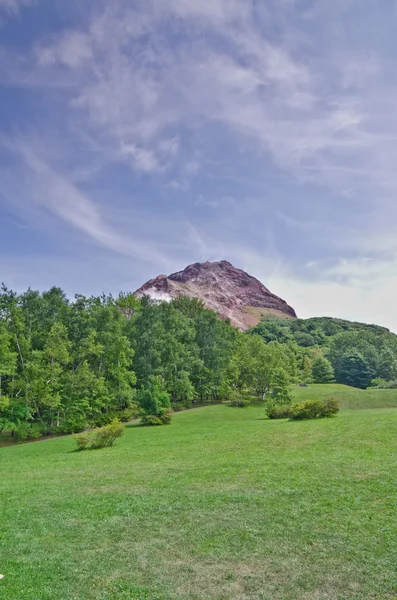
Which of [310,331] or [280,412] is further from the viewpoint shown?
[310,331]

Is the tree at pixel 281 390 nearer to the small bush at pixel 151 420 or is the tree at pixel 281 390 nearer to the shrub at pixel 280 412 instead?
the shrub at pixel 280 412

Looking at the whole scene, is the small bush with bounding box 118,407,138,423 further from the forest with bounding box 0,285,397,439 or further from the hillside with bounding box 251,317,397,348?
the hillside with bounding box 251,317,397,348

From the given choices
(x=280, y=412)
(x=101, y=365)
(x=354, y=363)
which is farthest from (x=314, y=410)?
(x=354, y=363)

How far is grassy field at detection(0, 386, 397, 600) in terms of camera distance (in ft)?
25.3

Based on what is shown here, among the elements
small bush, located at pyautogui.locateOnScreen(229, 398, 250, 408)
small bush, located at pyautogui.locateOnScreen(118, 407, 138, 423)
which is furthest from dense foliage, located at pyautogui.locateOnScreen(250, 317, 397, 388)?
small bush, located at pyautogui.locateOnScreen(118, 407, 138, 423)

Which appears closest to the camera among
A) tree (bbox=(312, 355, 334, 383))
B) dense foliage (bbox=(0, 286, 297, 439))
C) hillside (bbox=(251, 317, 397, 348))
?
dense foliage (bbox=(0, 286, 297, 439))

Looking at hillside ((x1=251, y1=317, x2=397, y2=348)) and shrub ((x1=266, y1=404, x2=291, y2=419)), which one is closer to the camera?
shrub ((x1=266, y1=404, x2=291, y2=419))

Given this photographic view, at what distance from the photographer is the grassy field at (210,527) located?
7723mm

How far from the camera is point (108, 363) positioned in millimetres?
46938

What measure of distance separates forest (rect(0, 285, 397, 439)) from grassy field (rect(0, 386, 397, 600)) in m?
19.4

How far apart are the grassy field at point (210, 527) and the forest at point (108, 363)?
1937cm

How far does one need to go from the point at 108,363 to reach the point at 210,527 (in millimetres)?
38175

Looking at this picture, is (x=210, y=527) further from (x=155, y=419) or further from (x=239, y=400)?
(x=239, y=400)

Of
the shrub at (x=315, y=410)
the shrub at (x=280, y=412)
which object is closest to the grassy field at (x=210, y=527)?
the shrub at (x=315, y=410)
